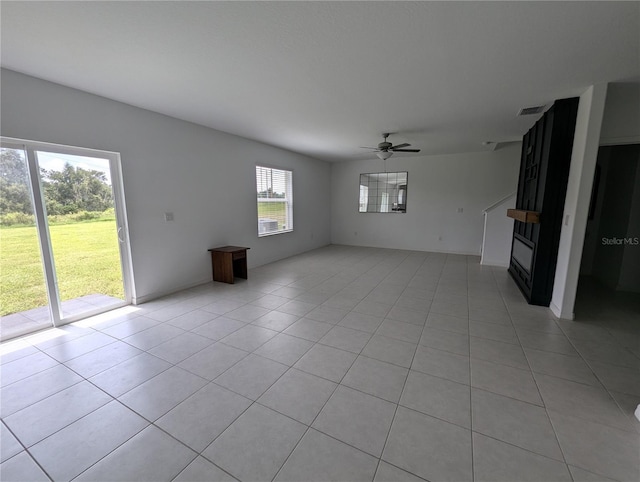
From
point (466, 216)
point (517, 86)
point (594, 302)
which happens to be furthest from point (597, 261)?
point (517, 86)

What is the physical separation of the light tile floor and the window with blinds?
2.72m

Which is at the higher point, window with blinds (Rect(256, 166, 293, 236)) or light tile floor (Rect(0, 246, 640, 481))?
window with blinds (Rect(256, 166, 293, 236))

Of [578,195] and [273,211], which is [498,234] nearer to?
[578,195]

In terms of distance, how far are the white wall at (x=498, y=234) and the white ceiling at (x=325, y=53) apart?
2336 mm

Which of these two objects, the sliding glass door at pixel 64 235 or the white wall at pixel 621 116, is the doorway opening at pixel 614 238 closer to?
the white wall at pixel 621 116

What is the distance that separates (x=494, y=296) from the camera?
12.4ft

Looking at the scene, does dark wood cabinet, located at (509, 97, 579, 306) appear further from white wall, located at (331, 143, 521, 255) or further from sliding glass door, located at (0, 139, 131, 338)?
sliding glass door, located at (0, 139, 131, 338)

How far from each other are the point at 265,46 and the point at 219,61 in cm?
49

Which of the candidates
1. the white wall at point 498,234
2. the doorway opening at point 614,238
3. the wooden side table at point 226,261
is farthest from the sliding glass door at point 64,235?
the white wall at point 498,234

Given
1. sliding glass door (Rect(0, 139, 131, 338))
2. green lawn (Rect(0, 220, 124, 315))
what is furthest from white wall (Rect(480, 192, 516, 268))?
green lawn (Rect(0, 220, 124, 315))

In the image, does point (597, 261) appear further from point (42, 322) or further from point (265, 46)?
point (42, 322)

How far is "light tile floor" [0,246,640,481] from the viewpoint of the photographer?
1385 millimetres

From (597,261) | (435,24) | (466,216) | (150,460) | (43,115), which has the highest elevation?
(435,24)

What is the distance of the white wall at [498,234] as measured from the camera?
527cm
